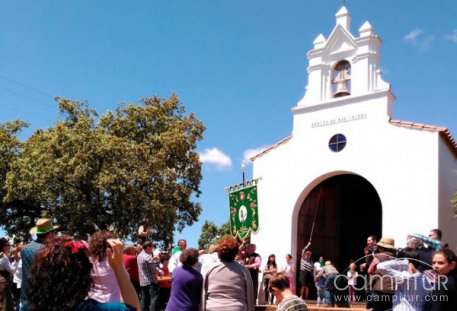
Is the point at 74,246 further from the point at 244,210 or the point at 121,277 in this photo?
the point at 244,210

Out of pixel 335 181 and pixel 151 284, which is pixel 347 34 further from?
pixel 151 284

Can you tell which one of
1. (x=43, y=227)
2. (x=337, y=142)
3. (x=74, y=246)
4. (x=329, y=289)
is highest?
(x=337, y=142)

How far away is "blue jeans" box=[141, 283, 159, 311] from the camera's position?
9273 mm

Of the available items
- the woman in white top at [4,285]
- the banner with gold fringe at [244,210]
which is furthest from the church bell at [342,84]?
the woman in white top at [4,285]

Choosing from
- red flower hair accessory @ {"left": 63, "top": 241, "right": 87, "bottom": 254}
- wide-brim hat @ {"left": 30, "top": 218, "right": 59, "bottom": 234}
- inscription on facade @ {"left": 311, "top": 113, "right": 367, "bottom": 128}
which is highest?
inscription on facade @ {"left": 311, "top": 113, "right": 367, "bottom": 128}

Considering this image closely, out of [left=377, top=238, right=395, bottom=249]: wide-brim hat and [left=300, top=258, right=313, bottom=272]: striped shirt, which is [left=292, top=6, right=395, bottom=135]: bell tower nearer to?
[left=300, top=258, right=313, bottom=272]: striped shirt

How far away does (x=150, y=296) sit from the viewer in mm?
9398

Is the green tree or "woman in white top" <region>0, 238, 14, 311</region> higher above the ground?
the green tree

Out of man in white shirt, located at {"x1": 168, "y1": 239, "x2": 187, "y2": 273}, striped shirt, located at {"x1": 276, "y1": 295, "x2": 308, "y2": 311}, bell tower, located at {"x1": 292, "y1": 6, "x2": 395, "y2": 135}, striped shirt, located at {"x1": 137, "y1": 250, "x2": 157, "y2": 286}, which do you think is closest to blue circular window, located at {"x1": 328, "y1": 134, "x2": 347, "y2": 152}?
bell tower, located at {"x1": 292, "y1": 6, "x2": 395, "y2": 135}

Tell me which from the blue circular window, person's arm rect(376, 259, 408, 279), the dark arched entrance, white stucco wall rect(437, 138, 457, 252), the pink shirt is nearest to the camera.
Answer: the pink shirt

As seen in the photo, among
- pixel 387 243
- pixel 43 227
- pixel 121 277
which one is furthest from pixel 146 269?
pixel 121 277

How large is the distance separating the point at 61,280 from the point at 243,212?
15356 millimetres

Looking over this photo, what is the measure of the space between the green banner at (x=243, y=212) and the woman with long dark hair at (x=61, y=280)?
14.9 metres

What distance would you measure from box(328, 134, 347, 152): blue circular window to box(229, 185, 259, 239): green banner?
289 centimetres
